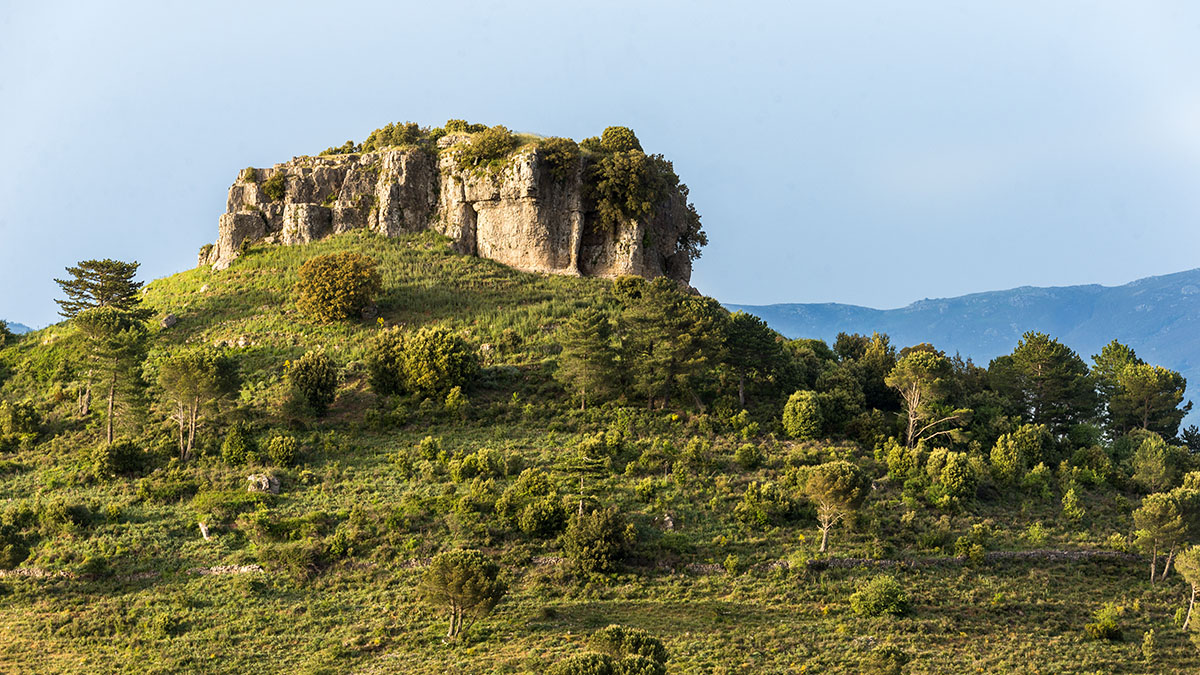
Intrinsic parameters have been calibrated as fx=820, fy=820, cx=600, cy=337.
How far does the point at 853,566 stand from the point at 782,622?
6.38 metres

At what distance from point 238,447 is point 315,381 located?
6332 mm

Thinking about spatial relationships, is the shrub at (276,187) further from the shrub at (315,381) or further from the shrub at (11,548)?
the shrub at (11,548)

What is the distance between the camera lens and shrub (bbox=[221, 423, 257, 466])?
1736 inches

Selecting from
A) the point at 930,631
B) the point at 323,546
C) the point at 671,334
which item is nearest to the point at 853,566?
the point at 930,631

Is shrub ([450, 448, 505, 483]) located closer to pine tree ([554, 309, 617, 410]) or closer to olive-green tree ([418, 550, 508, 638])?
pine tree ([554, 309, 617, 410])

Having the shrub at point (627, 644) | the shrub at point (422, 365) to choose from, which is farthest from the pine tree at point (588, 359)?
the shrub at point (627, 644)

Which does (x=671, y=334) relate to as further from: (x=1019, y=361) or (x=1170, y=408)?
(x=1170, y=408)

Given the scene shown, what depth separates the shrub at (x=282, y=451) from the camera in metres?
43.7

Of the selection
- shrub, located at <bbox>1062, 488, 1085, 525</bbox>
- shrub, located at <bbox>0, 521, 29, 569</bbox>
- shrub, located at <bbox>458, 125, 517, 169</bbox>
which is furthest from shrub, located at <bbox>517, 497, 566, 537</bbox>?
shrub, located at <bbox>458, 125, 517, 169</bbox>

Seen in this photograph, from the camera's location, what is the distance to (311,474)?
42.7 meters

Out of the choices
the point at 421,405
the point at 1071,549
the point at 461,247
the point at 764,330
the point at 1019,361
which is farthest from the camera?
the point at 461,247

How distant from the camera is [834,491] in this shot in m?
37.5

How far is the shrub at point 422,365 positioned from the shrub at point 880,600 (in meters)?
27.2

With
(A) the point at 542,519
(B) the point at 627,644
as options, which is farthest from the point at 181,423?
(B) the point at 627,644
